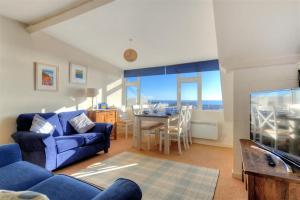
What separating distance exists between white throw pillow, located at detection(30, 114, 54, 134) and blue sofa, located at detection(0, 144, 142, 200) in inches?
46.2

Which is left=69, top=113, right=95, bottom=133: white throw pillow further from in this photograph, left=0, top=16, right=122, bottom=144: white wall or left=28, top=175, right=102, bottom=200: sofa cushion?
left=28, top=175, right=102, bottom=200: sofa cushion

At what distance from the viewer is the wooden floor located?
202 cm

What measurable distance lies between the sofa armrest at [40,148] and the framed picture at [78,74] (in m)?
1.95

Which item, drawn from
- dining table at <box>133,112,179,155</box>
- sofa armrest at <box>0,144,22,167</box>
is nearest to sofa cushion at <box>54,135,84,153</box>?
sofa armrest at <box>0,144,22,167</box>

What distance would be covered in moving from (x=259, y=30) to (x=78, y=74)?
4.05m

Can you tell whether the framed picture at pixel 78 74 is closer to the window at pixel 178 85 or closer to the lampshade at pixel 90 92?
the lampshade at pixel 90 92

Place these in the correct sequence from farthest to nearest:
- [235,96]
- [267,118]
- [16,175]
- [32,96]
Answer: [32,96], [235,96], [267,118], [16,175]

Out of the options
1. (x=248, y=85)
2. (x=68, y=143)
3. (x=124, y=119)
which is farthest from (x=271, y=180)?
(x=124, y=119)

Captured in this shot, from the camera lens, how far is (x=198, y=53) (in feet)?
13.0

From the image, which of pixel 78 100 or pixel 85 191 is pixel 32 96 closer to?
pixel 78 100

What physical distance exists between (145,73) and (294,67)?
3927mm

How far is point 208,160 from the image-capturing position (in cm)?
304

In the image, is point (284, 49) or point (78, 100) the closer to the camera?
point (284, 49)

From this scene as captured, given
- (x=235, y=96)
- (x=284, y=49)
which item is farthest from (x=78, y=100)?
(x=284, y=49)
